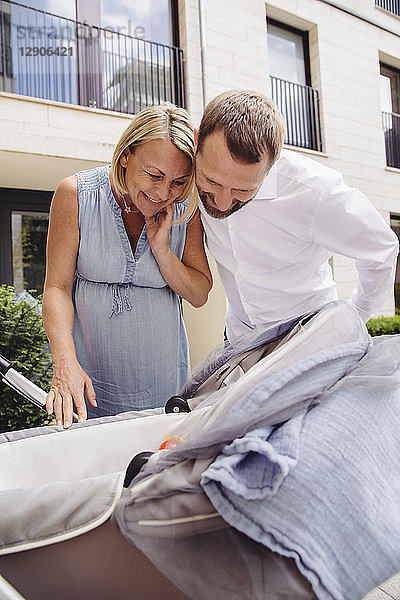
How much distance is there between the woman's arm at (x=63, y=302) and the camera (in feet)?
4.43

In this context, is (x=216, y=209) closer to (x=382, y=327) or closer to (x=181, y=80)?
(x=181, y=80)

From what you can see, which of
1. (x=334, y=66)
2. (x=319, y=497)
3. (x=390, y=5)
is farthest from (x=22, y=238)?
(x=390, y=5)

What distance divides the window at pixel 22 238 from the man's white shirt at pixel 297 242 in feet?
12.7

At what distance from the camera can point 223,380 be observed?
1.47 m

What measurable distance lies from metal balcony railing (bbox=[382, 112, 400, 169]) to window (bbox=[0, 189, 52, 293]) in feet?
17.9

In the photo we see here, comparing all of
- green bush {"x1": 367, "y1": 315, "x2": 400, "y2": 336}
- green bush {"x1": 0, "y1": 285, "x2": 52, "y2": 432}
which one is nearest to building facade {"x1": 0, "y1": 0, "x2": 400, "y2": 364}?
green bush {"x1": 367, "y1": 315, "x2": 400, "y2": 336}

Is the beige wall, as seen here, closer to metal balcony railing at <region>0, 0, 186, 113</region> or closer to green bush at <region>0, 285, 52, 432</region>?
metal balcony railing at <region>0, 0, 186, 113</region>

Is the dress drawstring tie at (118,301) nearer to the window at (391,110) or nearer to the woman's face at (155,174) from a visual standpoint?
the woman's face at (155,174)

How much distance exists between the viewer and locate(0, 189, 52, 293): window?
17.1 feet

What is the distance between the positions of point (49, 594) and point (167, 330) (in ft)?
2.86

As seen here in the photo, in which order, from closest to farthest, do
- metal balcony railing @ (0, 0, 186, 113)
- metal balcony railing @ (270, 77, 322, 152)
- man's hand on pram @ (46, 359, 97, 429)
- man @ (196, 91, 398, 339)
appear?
man's hand on pram @ (46, 359, 97, 429), man @ (196, 91, 398, 339), metal balcony railing @ (0, 0, 186, 113), metal balcony railing @ (270, 77, 322, 152)

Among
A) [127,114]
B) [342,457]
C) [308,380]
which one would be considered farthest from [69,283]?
[127,114]

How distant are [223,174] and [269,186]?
0.31 meters

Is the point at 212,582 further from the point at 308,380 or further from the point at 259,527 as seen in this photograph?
the point at 308,380
